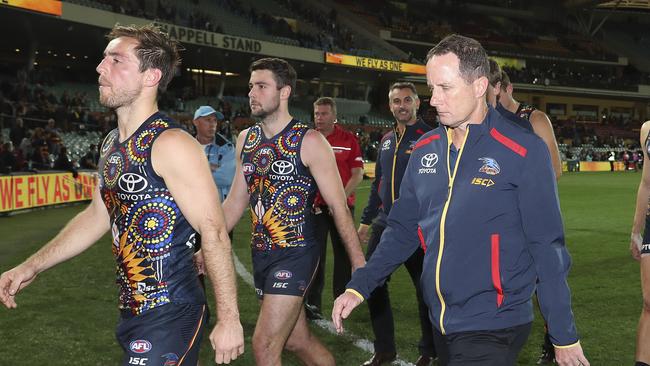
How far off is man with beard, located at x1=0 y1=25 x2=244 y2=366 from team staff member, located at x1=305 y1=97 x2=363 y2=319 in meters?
4.18

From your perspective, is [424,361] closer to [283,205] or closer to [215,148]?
[283,205]

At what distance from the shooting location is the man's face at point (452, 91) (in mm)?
3188

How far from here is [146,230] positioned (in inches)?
127

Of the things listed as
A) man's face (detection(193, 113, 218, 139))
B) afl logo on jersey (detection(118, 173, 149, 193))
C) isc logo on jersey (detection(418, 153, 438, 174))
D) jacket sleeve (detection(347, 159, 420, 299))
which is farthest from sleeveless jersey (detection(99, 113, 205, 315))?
man's face (detection(193, 113, 218, 139))

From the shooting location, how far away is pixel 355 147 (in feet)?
27.5

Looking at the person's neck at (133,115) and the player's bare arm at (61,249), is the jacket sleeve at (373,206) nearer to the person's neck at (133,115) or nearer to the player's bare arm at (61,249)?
the player's bare arm at (61,249)

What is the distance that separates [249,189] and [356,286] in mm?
1800

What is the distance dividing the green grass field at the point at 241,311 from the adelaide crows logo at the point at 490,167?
11.1ft

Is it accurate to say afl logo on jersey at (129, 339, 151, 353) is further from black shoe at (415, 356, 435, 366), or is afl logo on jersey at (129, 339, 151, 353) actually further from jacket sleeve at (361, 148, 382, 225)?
jacket sleeve at (361, 148, 382, 225)

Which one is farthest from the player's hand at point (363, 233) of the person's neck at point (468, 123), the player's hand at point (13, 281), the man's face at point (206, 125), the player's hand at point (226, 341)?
the player's hand at point (226, 341)

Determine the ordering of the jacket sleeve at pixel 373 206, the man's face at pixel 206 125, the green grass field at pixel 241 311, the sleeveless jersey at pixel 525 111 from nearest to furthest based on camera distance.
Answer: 1. the sleeveless jersey at pixel 525 111
2. the green grass field at pixel 241 311
3. the jacket sleeve at pixel 373 206
4. the man's face at pixel 206 125

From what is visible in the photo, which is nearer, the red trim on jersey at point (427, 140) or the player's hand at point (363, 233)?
the red trim on jersey at point (427, 140)

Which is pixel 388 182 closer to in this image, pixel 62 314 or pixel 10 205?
pixel 62 314

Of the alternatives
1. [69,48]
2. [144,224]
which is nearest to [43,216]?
[144,224]
